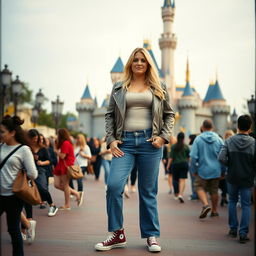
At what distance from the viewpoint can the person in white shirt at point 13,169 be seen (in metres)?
3.36

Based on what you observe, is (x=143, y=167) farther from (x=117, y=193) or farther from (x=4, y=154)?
(x=4, y=154)

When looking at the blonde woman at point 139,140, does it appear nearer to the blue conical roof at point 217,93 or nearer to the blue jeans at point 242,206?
the blue jeans at point 242,206

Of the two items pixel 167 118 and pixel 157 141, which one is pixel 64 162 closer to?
pixel 167 118

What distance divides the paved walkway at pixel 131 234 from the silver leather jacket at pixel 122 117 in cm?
108

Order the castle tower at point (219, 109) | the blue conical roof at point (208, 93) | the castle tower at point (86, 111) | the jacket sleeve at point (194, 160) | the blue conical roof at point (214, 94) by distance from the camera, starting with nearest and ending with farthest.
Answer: the jacket sleeve at point (194, 160) → the castle tower at point (86, 111) → the castle tower at point (219, 109) → the blue conical roof at point (214, 94) → the blue conical roof at point (208, 93)

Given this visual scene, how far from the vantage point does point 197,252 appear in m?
3.94

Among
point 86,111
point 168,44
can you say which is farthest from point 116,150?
point 86,111

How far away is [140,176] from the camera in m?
4.04

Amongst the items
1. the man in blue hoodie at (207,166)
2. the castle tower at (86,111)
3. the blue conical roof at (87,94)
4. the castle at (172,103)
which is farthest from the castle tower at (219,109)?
the man in blue hoodie at (207,166)

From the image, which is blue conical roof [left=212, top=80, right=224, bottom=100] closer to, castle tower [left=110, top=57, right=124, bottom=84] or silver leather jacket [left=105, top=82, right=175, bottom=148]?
castle tower [left=110, top=57, right=124, bottom=84]

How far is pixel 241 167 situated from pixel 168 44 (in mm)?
66138

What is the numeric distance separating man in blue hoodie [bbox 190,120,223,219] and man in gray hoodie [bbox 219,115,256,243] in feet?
4.71

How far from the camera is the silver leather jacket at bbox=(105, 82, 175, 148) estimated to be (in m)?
3.97

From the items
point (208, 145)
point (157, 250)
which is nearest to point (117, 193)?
point (157, 250)
